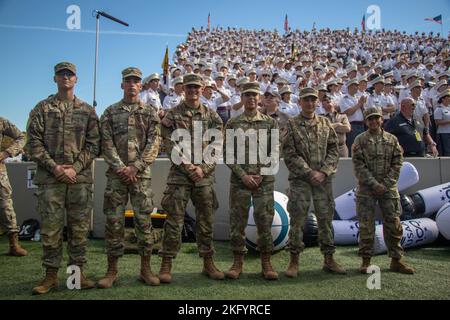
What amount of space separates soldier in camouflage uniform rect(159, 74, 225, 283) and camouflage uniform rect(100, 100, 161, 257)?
0.71ft

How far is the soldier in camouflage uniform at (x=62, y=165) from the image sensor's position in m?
4.01

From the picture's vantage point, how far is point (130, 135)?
14.3ft

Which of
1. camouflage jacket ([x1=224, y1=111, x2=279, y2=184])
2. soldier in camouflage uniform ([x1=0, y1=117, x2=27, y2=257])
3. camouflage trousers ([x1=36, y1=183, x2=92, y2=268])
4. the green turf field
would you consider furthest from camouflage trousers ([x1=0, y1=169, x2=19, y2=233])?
camouflage jacket ([x1=224, y1=111, x2=279, y2=184])

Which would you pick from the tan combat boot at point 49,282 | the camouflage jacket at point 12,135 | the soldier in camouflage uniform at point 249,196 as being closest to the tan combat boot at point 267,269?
the soldier in camouflage uniform at point 249,196

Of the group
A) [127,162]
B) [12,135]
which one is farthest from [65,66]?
[12,135]

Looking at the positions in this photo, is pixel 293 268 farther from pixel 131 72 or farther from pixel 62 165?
pixel 131 72

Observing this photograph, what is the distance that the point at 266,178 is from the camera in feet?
15.2

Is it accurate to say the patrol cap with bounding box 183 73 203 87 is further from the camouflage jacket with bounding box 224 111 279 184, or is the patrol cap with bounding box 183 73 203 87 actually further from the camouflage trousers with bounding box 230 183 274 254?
the camouflage trousers with bounding box 230 183 274 254

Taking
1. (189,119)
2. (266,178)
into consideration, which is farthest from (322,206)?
(189,119)

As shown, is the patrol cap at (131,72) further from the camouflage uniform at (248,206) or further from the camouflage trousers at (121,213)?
the camouflage uniform at (248,206)

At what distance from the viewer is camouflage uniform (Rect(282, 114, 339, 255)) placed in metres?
4.69

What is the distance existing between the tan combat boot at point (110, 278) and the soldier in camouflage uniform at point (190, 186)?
1.77 feet
